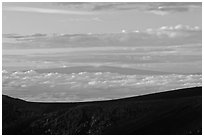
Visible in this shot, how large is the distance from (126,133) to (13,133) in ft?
25.8

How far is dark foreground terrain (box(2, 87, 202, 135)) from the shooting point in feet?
98.3

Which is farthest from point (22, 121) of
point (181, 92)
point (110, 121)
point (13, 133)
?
point (181, 92)

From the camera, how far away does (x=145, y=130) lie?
1174 inches

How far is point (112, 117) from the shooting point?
100 feet

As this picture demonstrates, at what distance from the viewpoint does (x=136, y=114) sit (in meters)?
30.8

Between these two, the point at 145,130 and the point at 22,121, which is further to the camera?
the point at 22,121

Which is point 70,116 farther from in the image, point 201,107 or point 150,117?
point 201,107

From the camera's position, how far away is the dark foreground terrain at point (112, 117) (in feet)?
98.3

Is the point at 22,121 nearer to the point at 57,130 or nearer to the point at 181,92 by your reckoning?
the point at 57,130

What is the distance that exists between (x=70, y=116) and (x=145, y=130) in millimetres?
5163

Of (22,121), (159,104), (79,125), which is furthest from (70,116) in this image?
(159,104)

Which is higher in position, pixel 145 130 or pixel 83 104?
pixel 83 104

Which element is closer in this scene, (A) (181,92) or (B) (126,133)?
(B) (126,133)

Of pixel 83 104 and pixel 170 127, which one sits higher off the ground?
pixel 83 104
